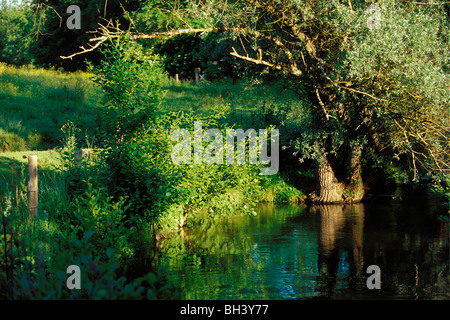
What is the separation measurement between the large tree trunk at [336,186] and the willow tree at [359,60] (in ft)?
3.50

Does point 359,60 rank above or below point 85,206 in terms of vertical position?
above

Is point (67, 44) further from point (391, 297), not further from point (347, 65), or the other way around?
point (391, 297)

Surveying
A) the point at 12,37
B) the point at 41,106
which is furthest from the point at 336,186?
the point at 12,37

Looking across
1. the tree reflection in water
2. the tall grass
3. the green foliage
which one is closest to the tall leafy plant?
the tree reflection in water

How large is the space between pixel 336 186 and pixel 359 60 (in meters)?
5.69

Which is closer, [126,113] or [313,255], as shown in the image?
[313,255]

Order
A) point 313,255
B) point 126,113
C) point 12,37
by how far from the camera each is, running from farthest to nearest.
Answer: point 12,37 → point 126,113 → point 313,255

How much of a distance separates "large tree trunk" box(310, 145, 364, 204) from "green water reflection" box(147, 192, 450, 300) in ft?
3.27

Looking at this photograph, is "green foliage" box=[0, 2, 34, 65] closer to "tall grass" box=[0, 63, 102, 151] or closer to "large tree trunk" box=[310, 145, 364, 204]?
"tall grass" box=[0, 63, 102, 151]

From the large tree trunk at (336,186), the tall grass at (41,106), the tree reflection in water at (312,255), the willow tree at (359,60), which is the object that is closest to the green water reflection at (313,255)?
the tree reflection in water at (312,255)

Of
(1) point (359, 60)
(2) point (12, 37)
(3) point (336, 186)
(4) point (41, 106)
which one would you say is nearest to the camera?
(1) point (359, 60)

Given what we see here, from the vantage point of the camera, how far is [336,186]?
18.8 meters

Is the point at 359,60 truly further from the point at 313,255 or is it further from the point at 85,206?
the point at 85,206

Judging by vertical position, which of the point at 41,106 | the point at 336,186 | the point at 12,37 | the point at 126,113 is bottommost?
the point at 336,186
